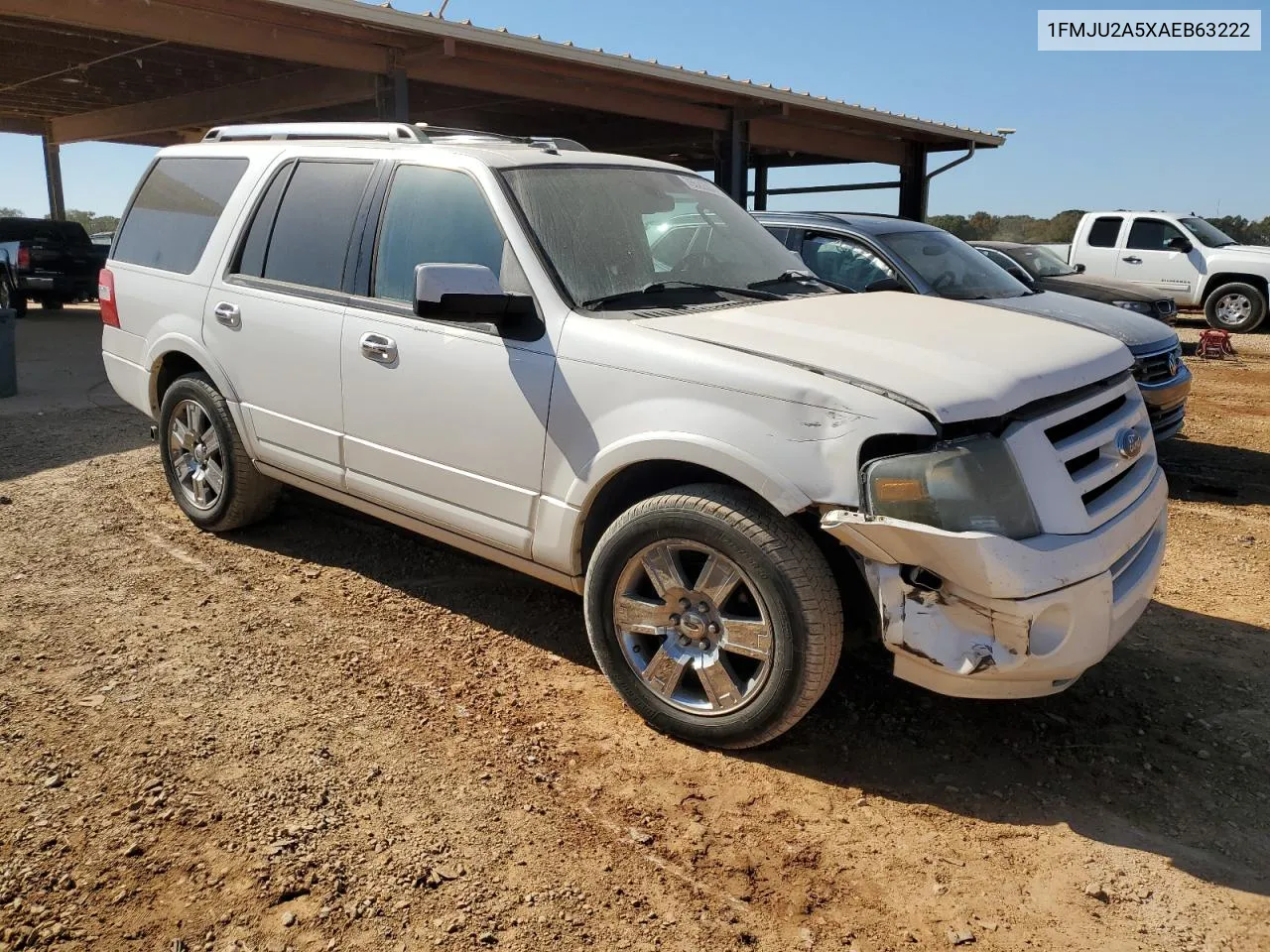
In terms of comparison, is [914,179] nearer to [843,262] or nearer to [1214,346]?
[1214,346]

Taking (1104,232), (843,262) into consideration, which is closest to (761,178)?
(1104,232)

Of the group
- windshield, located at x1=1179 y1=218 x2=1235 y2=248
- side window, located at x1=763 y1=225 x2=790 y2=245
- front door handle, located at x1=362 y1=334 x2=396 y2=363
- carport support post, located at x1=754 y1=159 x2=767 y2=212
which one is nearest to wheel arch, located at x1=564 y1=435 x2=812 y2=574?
front door handle, located at x1=362 y1=334 x2=396 y2=363

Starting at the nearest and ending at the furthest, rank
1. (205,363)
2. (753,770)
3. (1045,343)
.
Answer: (753,770) < (1045,343) < (205,363)

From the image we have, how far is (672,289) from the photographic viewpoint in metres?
Result: 3.84

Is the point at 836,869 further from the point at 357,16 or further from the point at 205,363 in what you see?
the point at 357,16

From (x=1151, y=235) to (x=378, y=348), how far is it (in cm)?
1609

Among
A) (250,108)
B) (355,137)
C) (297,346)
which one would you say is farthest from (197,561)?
(250,108)

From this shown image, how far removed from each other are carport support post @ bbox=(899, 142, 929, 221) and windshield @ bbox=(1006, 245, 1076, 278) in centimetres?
675

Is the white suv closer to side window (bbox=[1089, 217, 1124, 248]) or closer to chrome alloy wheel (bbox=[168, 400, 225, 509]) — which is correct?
chrome alloy wheel (bbox=[168, 400, 225, 509])

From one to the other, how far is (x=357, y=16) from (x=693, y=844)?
364 inches

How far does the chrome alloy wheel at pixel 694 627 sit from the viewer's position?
10.4 feet

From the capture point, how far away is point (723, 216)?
178 inches

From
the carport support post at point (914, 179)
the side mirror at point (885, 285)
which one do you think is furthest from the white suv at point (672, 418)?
the carport support post at point (914, 179)

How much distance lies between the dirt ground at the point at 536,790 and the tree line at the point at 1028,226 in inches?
1520
